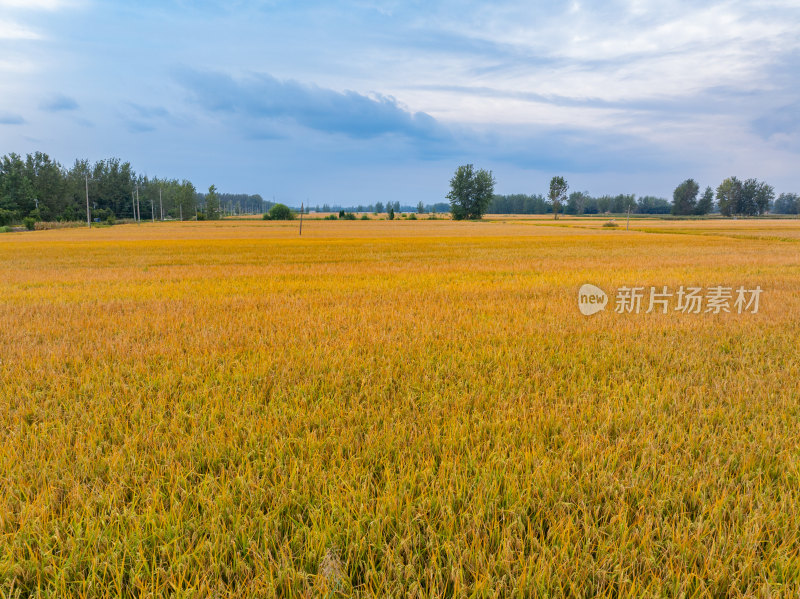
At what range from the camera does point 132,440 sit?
2.93 metres

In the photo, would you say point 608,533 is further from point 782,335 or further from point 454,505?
point 782,335

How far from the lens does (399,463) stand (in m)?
2.70

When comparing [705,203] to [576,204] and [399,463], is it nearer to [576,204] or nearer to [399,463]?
[576,204]

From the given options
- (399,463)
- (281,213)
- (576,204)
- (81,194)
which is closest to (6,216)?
(81,194)

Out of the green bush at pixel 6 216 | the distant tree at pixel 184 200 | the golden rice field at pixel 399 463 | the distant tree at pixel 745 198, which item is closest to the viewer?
the golden rice field at pixel 399 463

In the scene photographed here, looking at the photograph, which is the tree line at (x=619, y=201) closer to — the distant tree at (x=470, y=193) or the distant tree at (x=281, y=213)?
the distant tree at (x=470, y=193)

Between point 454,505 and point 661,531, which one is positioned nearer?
point 661,531

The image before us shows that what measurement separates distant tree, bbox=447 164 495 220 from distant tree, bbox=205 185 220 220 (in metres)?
75.2

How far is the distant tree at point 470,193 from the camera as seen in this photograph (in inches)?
5084

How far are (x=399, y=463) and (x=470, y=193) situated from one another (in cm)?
13362

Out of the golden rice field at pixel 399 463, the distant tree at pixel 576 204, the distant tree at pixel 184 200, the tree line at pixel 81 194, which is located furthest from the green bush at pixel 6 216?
the distant tree at pixel 576 204

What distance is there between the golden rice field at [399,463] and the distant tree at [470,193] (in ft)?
420

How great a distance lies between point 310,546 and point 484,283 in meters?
10.1

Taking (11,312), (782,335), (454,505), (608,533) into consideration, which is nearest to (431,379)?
(454,505)
